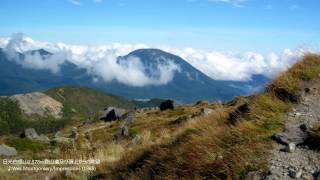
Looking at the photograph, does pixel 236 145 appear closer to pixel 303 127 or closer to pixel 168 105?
pixel 303 127

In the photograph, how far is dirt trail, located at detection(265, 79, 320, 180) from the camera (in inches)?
337

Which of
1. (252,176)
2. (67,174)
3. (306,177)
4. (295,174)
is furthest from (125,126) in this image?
(306,177)

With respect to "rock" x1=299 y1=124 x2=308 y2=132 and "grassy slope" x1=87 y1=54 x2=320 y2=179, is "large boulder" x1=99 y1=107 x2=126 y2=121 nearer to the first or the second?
"grassy slope" x1=87 y1=54 x2=320 y2=179

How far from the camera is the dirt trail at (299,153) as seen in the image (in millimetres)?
8555

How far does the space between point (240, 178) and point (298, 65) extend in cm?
692

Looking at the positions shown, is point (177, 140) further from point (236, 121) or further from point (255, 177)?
point (255, 177)

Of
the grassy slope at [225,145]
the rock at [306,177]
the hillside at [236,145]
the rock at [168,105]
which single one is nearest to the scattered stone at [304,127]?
the hillside at [236,145]

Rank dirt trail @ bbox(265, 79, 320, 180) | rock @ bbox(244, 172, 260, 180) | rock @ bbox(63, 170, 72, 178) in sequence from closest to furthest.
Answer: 1. dirt trail @ bbox(265, 79, 320, 180)
2. rock @ bbox(244, 172, 260, 180)
3. rock @ bbox(63, 170, 72, 178)

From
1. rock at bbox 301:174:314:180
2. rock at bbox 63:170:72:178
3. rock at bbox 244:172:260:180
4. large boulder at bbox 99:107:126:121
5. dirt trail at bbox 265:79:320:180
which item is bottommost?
Answer: large boulder at bbox 99:107:126:121

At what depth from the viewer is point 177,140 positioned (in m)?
12.8

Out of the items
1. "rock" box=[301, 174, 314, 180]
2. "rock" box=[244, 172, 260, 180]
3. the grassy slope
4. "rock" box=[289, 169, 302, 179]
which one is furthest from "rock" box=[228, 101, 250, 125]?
"rock" box=[301, 174, 314, 180]

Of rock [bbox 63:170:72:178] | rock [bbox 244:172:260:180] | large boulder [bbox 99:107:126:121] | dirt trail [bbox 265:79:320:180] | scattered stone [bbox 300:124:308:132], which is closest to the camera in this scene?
dirt trail [bbox 265:79:320:180]

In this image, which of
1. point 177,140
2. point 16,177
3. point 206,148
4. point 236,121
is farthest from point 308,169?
point 16,177

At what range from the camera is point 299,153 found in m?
9.55
